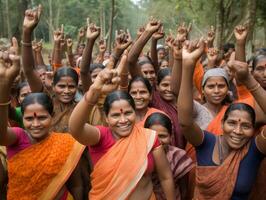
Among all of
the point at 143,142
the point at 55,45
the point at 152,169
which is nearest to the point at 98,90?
the point at 143,142

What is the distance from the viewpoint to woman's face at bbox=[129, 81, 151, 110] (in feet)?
14.0

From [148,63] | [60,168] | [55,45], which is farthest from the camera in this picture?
[55,45]

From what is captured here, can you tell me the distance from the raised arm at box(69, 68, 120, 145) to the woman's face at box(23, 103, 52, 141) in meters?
0.55

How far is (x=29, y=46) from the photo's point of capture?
13.5ft

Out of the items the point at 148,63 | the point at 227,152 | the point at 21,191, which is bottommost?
the point at 21,191

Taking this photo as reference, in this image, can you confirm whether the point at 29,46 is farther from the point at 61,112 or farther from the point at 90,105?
the point at 90,105

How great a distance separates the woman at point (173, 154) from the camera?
3.76 meters

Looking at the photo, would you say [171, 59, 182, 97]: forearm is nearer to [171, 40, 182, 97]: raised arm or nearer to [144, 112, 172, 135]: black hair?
[171, 40, 182, 97]: raised arm

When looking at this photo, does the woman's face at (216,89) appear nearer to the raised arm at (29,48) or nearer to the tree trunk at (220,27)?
the raised arm at (29,48)

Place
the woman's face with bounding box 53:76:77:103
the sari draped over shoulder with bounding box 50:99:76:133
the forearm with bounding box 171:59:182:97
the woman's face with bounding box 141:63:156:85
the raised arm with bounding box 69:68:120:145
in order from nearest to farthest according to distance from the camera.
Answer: the raised arm with bounding box 69:68:120:145, the forearm with bounding box 171:59:182:97, the sari draped over shoulder with bounding box 50:99:76:133, the woman's face with bounding box 53:76:77:103, the woman's face with bounding box 141:63:156:85

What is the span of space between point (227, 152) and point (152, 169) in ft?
1.98

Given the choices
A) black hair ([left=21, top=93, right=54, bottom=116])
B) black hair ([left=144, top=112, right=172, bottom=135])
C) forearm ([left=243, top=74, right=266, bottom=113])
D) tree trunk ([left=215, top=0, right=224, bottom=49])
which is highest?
tree trunk ([left=215, top=0, right=224, bottom=49])

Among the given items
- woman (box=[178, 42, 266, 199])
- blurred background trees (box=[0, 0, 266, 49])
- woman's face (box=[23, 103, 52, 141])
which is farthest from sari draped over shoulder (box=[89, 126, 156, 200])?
blurred background trees (box=[0, 0, 266, 49])

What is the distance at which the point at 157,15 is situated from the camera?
3806cm
